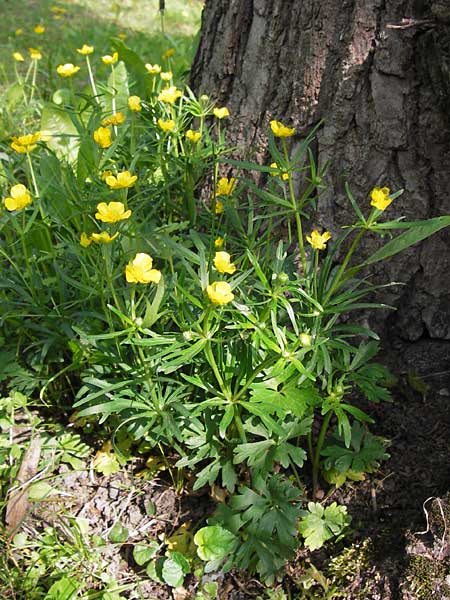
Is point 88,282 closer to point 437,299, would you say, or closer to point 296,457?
point 296,457

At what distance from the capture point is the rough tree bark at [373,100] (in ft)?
5.57

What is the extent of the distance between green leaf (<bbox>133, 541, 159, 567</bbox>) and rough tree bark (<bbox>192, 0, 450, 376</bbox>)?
0.92 meters

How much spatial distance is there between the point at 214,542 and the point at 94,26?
3.97m

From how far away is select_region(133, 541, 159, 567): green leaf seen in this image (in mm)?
1660

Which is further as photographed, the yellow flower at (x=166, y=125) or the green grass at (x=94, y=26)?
the green grass at (x=94, y=26)

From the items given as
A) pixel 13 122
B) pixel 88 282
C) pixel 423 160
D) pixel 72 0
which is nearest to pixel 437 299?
pixel 423 160

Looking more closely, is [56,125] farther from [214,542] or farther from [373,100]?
[214,542]

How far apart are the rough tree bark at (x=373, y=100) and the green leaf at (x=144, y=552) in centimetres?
92

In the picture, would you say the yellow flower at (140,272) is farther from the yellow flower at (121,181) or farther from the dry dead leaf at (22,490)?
the dry dead leaf at (22,490)

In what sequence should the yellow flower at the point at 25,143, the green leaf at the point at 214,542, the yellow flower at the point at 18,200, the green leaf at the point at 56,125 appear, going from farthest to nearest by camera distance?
the green leaf at the point at 56,125
the yellow flower at the point at 25,143
the yellow flower at the point at 18,200
the green leaf at the point at 214,542

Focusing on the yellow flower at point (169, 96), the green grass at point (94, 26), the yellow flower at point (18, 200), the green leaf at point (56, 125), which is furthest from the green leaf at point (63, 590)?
the green grass at point (94, 26)

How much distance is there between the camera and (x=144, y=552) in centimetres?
168

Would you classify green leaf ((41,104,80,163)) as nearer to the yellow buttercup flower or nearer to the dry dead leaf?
the yellow buttercup flower

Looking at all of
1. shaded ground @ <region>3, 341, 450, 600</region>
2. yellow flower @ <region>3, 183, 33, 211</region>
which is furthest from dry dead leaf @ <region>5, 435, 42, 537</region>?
yellow flower @ <region>3, 183, 33, 211</region>
